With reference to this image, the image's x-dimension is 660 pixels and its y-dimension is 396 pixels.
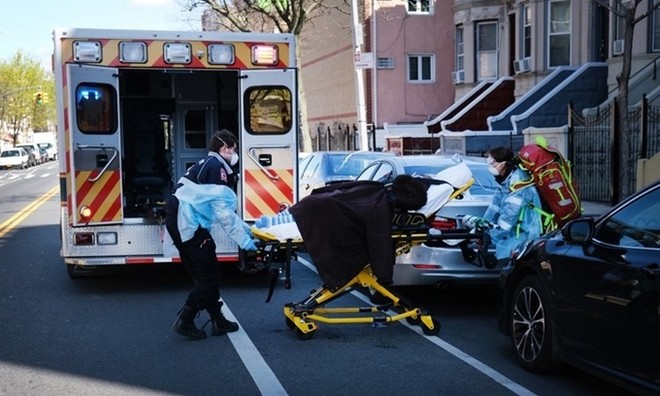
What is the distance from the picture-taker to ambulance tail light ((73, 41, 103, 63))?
8.88 m

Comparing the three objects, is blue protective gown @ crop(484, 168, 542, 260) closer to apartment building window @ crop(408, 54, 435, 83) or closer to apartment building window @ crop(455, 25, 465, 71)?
apartment building window @ crop(455, 25, 465, 71)

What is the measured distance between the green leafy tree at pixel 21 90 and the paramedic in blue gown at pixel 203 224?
7164 centimetres

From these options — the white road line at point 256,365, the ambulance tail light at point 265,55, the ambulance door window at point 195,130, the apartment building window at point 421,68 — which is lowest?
the white road line at point 256,365

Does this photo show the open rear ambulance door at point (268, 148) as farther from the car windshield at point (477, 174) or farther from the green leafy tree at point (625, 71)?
the green leafy tree at point (625, 71)

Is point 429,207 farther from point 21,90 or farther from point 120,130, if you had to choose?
point 21,90

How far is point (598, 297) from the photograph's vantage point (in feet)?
16.9

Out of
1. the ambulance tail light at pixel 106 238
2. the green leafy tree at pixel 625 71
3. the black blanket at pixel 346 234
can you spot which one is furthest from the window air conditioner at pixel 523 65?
the black blanket at pixel 346 234

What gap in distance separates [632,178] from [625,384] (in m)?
11.8

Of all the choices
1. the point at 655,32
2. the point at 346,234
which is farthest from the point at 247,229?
the point at 655,32

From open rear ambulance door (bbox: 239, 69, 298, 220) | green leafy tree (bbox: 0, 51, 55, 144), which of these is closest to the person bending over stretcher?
open rear ambulance door (bbox: 239, 69, 298, 220)

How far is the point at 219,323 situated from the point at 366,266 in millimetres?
1497

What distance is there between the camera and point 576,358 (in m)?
5.44

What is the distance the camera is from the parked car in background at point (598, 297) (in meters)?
4.70

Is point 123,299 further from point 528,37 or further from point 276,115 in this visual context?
point 528,37
